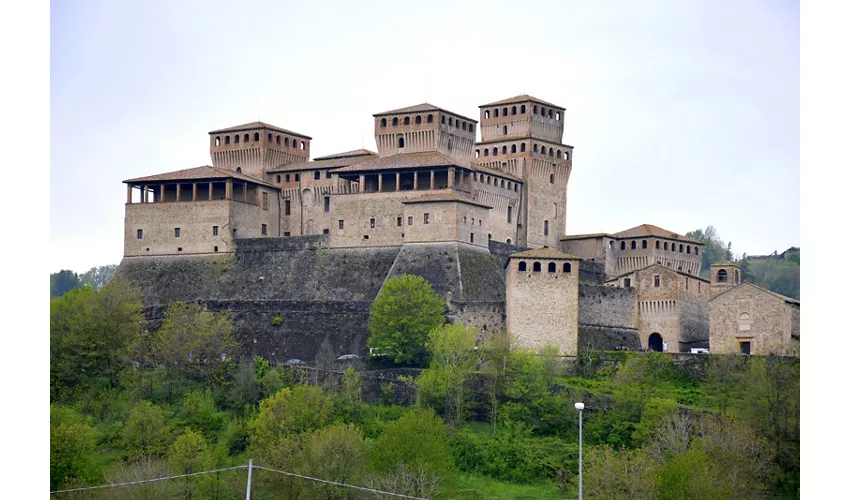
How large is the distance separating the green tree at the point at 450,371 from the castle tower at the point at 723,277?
350 inches

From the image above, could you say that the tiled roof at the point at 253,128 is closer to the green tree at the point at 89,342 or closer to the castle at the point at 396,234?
the castle at the point at 396,234

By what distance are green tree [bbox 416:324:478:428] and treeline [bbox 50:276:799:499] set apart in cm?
6

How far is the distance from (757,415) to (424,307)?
11921 millimetres

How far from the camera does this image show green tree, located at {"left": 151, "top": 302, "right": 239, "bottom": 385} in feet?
158

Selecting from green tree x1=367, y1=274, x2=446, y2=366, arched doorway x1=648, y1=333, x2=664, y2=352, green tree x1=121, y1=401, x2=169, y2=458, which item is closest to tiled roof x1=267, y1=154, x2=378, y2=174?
green tree x1=367, y1=274, x2=446, y2=366

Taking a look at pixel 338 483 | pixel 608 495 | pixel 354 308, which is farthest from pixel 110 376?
pixel 608 495

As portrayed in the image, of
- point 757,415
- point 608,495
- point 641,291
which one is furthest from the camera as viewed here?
point 641,291

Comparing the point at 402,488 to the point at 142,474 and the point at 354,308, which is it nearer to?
the point at 142,474

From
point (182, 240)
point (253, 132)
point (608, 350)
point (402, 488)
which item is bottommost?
point (402, 488)

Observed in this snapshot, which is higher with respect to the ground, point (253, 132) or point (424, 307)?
point (253, 132)

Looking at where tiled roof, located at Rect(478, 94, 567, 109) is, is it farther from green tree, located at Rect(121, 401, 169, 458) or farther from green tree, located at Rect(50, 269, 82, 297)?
green tree, located at Rect(50, 269, 82, 297)

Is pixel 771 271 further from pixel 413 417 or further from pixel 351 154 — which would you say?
pixel 413 417

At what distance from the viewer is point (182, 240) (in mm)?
57812

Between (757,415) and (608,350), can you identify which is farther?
(608,350)
